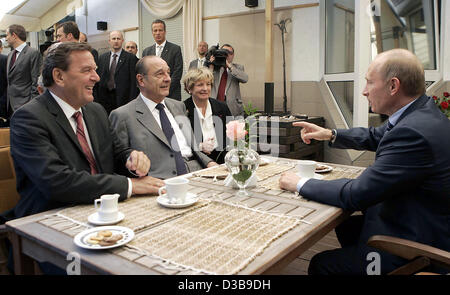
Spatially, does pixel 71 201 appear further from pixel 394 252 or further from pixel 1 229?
pixel 394 252

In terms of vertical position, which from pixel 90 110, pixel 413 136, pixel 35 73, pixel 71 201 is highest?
pixel 35 73

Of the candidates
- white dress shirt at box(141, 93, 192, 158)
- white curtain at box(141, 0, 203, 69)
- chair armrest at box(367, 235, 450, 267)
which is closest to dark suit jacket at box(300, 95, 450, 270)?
chair armrest at box(367, 235, 450, 267)

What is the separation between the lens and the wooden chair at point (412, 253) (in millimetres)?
1256

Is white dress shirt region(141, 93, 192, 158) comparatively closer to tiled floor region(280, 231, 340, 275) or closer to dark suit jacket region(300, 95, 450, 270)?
tiled floor region(280, 231, 340, 275)

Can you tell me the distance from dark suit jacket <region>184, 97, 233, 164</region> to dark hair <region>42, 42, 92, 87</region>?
4.36ft

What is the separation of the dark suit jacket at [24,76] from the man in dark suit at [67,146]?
10.8 feet

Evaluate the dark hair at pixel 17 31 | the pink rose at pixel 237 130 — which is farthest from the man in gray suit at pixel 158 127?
the dark hair at pixel 17 31

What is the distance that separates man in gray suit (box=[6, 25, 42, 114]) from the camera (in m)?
4.70

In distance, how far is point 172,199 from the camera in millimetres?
1421

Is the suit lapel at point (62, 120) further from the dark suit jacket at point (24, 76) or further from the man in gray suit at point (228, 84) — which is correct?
the dark suit jacket at point (24, 76)
